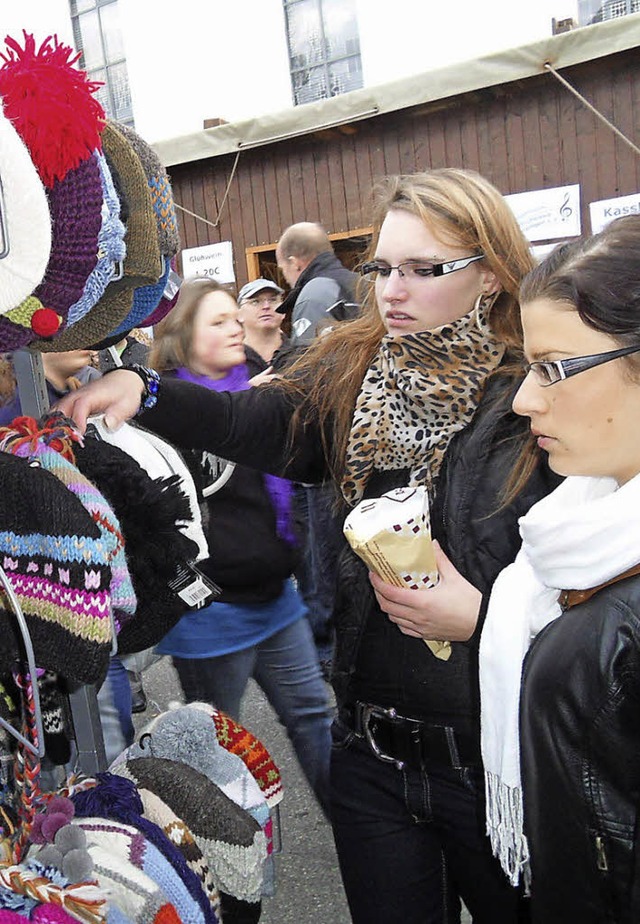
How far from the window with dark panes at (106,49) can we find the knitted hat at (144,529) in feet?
28.4

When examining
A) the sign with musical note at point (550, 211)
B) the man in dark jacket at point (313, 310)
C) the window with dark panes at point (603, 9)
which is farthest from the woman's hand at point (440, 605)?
the window with dark panes at point (603, 9)

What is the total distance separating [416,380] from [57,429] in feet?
2.51

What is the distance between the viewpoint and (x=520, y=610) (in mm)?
1266

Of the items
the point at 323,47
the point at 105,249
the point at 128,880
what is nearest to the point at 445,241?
the point at 105,249

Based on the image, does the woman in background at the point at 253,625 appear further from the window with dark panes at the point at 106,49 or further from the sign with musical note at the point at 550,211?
the window with dark panes at the point at 106,49

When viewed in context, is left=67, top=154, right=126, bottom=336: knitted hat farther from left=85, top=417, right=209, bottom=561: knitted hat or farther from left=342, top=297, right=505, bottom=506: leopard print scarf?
left=342, top=297, right=505, bottom=506: leopard print scarf

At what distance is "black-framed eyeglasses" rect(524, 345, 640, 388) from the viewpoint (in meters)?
1.12

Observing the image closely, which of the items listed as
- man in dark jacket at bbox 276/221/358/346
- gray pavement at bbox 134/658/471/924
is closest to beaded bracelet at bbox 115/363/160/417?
gray pavement at bbox 134/658/471/924

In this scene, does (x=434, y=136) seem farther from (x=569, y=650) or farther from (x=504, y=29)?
(x=569, y=650)

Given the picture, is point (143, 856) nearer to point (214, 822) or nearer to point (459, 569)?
point (214, 822)

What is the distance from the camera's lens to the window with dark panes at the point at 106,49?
8.94 m

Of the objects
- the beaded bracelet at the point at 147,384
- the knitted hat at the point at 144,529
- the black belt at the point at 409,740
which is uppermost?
the beaded bracelet at the point at 147,384

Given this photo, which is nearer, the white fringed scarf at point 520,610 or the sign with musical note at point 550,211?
the white fringed scarf at point 520,610

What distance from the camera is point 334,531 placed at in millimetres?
2078
